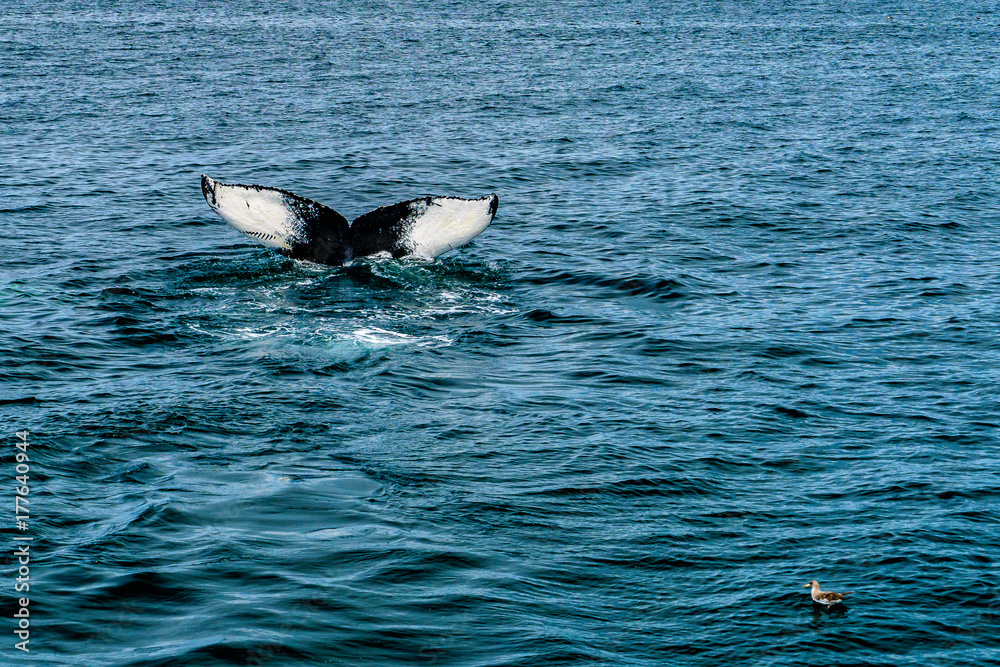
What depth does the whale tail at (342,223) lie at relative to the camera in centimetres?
1514

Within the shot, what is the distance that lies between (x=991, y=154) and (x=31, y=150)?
21.1m

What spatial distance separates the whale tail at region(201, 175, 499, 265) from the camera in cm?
1514

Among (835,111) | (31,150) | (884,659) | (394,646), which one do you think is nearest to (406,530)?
(394,646)

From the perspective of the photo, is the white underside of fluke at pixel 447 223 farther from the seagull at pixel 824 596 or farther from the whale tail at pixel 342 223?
the seagull at pixel 824 596

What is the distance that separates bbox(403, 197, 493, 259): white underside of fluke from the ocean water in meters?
0.67

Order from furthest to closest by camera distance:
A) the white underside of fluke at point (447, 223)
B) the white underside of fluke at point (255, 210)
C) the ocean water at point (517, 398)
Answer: the white underside of fluke at point (447, 223) < the white underside of fluke at point (255, 210) < the ocean water at point (517, 398)

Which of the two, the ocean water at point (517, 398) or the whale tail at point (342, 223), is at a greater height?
the whale tail at point (342, 223)

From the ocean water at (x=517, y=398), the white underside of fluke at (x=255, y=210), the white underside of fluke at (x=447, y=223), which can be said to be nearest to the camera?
the ocean water at (x=517, y=398)

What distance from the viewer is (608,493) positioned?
32.1 ft

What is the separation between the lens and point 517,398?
469 inches

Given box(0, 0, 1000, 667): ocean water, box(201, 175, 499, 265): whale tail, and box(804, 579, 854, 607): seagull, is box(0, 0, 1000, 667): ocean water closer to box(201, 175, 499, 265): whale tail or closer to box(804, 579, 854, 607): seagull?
box(804, 579, 854, 607): seagull

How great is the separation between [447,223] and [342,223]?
5.01ft

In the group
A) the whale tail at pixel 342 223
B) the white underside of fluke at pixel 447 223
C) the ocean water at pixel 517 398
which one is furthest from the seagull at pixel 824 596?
the white underside of fluke at pixel 447 223

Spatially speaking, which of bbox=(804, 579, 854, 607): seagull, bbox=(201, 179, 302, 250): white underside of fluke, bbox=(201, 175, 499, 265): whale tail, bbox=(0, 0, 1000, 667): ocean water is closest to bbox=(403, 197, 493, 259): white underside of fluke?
bbox=(201, 175, 499, 265): whale tail
